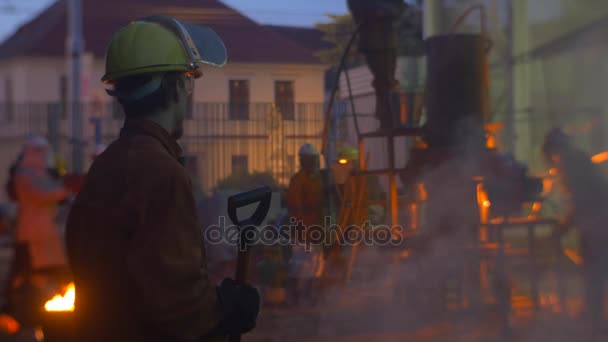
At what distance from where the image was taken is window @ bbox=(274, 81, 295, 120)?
458 inches

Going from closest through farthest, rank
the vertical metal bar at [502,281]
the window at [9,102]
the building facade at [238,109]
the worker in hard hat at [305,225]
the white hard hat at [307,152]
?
the vertical metal bar at [502,281], the worker in hard hat at [305,225], the white hard hat at [307,152], the building facade at [238,109], the window at [9,102]

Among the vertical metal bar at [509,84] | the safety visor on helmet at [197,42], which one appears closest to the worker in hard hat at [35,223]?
the safety visor on helmet at [197,42]

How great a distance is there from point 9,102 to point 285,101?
A: 714cm

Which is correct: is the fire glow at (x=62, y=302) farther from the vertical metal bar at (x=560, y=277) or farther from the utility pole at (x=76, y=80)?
the utility pole at (x=76, y=80)

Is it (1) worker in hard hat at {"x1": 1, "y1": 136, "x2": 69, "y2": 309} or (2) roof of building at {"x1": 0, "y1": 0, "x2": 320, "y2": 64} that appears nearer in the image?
(1) worker in hard hat at {"x1": 1, "y1": 136, "x2": 69, "y2": 309}

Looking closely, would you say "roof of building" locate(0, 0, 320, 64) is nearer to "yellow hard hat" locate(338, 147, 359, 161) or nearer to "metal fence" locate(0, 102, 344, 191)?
"metal fence" locate(0, 102, 344, 191)

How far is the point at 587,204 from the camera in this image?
6625mm

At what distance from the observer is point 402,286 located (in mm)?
6699

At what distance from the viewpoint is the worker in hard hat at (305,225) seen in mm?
7660

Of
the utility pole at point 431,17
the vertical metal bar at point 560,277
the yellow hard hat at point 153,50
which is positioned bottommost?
the vertical metal bar at point 560,277

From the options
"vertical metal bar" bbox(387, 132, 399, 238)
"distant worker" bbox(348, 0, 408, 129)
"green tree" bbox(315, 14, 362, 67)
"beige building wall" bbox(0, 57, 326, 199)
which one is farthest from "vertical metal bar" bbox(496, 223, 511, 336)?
"beige building wall" bbox(0, 57, 326, 199)

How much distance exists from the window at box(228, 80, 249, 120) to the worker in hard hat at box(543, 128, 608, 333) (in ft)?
18.1

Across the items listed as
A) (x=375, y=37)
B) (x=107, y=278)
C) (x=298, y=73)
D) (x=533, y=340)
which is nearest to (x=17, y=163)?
(x=375, y=37)

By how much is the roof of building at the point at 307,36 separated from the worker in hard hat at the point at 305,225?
240cm
